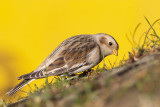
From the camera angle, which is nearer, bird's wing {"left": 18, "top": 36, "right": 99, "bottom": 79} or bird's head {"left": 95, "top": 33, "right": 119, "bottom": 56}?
bird's wing {"left": 18, "top": 36, "right": 99, "bottom": 79}

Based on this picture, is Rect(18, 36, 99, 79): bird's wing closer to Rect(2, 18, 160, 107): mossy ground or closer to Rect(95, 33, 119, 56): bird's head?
Rect(95, 33, 119, 56): bird's head

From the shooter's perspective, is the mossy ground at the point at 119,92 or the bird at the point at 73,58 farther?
the bird at the point at 73,58

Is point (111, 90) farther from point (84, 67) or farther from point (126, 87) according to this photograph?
point (84, 67)

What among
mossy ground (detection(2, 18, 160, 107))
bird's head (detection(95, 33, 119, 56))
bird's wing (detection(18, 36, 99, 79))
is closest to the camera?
mossy ground (detection(2, 18, 160, 107))

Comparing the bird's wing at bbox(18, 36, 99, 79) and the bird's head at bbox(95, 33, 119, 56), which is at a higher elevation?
the bird's wing at bbox(18, 36, 99, 79)

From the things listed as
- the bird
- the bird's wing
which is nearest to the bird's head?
the bird

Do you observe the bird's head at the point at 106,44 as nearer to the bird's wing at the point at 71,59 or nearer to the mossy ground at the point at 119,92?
the bird's wing at the point at 71,59

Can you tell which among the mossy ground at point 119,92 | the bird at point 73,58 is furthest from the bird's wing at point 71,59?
the mossy ground at point 119,92

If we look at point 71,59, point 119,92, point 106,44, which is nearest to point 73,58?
point 71,59

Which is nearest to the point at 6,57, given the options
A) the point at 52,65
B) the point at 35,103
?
the point at 52,65
